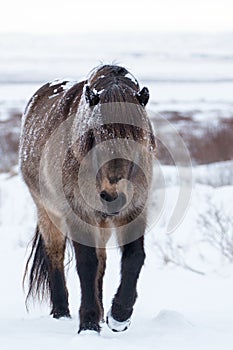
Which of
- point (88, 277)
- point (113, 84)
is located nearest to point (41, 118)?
point (113, 84)

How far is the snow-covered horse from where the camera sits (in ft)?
12.0

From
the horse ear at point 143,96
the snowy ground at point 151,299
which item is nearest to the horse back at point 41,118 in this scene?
the horse ear at point 143,96

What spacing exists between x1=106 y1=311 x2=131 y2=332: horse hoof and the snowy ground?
0.14 feet

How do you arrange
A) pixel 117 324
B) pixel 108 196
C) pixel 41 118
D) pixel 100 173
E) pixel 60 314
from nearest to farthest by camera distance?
pixel 108 196, pixel 100 173, pixel 117 324, pixel 60 314, pixel 41 118

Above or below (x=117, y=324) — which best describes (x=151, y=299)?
below

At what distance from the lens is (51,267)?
5.22 m

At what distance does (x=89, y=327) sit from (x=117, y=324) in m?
0.17

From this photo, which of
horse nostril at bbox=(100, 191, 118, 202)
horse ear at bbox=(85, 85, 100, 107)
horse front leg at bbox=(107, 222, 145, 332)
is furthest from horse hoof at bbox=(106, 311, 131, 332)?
horse ear at bbox=(85, 85, 100, 107)

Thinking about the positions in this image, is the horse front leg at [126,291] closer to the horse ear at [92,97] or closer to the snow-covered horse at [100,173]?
the snow-covered horse at [100,173]

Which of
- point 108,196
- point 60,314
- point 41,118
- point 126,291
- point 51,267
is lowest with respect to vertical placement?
point 60,314

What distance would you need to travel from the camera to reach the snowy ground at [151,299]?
3527 mm

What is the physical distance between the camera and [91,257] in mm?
4027

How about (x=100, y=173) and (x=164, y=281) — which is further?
(x=164, y=281)

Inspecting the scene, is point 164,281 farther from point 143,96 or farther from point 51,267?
point 143,96
